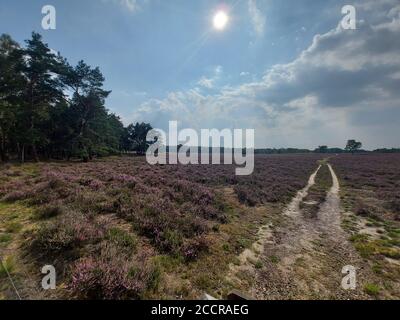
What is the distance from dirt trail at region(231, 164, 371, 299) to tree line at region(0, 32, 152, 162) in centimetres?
2949

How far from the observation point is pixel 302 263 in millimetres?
6660

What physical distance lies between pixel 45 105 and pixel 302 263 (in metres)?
35.2

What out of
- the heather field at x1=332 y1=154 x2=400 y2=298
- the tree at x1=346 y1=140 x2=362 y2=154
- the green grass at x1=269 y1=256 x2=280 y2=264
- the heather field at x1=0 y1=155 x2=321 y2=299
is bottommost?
the heather field at x1=332 y1=154 x2=400 y2=298

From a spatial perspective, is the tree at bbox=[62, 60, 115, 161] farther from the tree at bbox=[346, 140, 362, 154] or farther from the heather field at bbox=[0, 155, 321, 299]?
the tree at bbox=[346, 140, 362, 154]

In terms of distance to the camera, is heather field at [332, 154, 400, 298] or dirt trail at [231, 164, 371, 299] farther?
heather field at [332, 154, 400, 298]

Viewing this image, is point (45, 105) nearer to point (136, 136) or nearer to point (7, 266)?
point (7, 266)

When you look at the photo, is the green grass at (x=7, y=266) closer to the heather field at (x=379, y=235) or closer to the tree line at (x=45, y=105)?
the heather field at (x=379, y=235)

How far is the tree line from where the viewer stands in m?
24.6

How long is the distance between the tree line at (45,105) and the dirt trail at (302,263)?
29486 mm

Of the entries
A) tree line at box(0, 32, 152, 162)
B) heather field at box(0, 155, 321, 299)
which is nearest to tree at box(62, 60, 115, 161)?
tree line at box(0, 32, 152, 162)

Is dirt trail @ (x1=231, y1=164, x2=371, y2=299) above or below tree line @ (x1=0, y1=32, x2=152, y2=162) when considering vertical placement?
below

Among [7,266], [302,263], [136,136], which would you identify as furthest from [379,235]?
[136,136]

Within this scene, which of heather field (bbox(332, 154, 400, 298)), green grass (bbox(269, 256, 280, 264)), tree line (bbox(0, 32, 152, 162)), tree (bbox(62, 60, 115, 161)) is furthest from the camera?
tree (bbox(62, 60, 115, 161))
